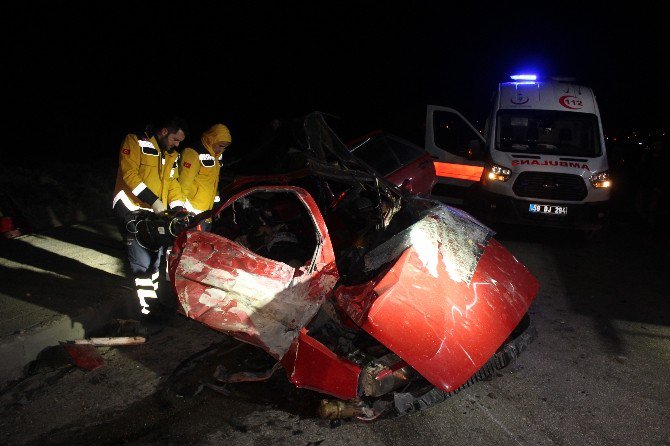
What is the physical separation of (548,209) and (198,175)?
5146 mm

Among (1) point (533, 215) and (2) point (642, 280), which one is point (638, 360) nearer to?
(2) point (642, 280)

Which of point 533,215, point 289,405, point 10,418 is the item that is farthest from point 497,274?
point 533,215

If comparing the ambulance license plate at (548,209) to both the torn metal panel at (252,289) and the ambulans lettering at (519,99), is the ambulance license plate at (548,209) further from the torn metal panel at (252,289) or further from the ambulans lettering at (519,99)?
the torn metal panel at (252,289)

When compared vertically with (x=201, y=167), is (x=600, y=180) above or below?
below

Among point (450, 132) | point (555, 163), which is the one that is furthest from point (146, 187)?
point (450, 132)

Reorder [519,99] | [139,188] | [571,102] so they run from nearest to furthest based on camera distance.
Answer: [139,188]
[571,102]
[519,99]

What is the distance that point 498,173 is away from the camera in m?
7.11

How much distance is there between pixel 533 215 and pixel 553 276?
1.44m

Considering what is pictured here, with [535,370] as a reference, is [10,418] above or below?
above

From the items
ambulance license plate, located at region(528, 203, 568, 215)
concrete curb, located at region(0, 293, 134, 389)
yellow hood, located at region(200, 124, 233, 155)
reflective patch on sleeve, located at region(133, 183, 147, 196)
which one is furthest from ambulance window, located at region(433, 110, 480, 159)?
concrete curb, located at region(0, 293, 134, 389)

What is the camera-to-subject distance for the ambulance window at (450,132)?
8203mm

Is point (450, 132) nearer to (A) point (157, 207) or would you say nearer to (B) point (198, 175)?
(B) point (198, 175)

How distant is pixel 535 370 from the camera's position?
3.57m

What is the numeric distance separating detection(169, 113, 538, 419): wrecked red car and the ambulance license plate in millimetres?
3525
